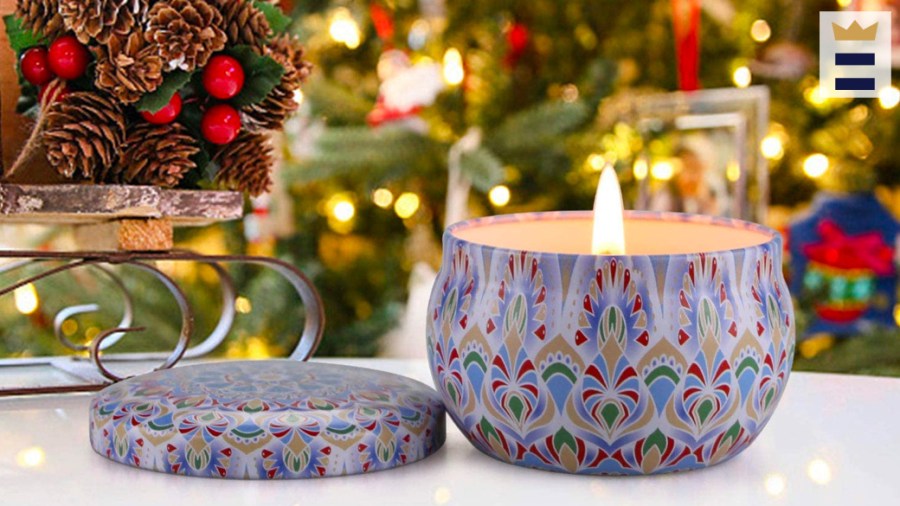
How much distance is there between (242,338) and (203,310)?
0.26 ft

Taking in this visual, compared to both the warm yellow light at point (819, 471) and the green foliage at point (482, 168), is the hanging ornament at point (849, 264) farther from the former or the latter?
the warm yellow light at point (819, 471)

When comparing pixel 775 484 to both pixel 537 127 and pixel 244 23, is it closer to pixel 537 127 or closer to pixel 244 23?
pixel 244 23

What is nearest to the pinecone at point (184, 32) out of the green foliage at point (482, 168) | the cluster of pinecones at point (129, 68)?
the cluster of pinecones at point (129, 68)

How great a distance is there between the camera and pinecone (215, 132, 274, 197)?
638 mm

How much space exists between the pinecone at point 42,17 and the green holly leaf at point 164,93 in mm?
56

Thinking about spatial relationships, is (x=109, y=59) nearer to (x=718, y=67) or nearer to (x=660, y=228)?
(x=660, y=228)

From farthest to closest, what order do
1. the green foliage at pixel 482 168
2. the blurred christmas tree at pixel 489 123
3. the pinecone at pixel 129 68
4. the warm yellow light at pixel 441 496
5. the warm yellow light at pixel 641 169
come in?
the warm yellow light at pixel 641 169 < the blurred christmas tree at pixel 489 123 < the green foliage at pixel 482 168 < the pinecone at pixel 129 68 < the warm yellow light at pixel 441 496

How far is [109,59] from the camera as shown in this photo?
583 mm

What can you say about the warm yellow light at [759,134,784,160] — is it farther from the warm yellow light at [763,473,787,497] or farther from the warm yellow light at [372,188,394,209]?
the warm yellow light at [763,473,787,497]

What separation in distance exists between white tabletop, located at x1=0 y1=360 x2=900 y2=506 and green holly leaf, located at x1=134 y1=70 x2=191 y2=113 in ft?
0.55

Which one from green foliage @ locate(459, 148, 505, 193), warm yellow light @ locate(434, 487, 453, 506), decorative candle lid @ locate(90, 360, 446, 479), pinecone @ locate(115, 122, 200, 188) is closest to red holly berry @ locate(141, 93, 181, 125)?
pinecone @ locate(115, 122, 200, 188)

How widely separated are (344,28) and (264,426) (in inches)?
58.5

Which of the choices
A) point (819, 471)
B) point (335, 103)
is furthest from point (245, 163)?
point (335, 103)

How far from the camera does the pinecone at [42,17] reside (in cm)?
59
